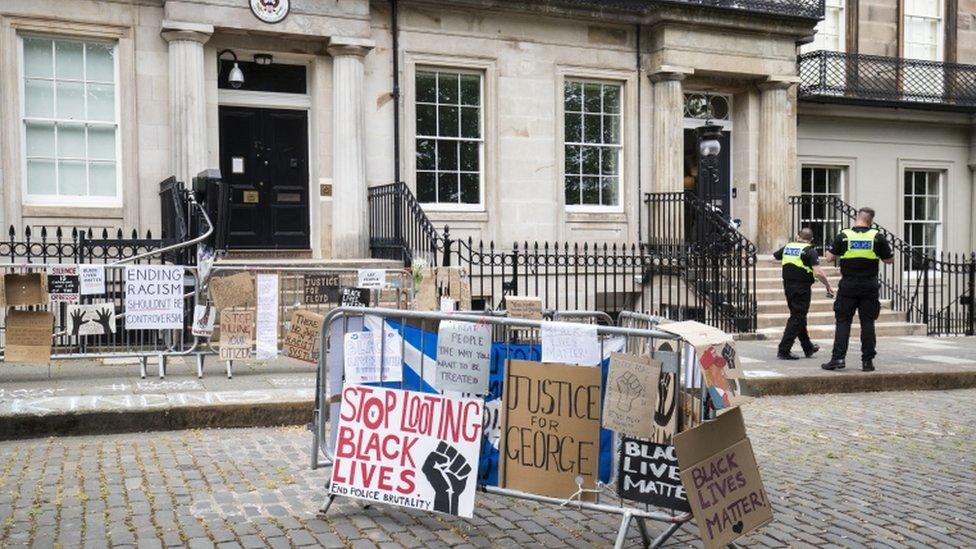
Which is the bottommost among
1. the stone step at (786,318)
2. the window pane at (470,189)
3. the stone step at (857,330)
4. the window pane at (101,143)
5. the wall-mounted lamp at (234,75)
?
the stone step at (857,330)

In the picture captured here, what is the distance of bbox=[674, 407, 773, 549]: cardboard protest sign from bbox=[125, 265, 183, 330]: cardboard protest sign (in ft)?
21.8

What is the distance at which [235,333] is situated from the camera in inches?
384

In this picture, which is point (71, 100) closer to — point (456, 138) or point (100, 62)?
point (100, 62)

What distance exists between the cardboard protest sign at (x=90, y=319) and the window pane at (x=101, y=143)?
17.0 ft

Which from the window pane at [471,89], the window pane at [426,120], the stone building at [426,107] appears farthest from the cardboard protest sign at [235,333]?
the window pane at [471,89]

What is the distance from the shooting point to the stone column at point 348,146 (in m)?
15.1

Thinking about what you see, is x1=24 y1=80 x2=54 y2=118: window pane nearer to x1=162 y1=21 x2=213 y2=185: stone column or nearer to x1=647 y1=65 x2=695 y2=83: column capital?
x1=162 y1=21 x2=213 y2=185: stone column

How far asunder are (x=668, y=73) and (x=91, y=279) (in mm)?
11317

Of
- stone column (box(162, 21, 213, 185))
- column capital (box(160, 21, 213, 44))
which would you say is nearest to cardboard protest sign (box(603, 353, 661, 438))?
stone column (box(162, 21, 213, 185))

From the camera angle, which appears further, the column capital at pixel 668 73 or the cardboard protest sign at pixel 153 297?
the column capital at pixel 668 73

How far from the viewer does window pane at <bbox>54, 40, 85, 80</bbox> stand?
1384cm

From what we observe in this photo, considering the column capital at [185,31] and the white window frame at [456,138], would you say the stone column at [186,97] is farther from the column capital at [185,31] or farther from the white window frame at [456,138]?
the white window frame at [456,138]

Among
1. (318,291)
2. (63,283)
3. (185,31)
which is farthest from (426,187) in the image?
(63,283)

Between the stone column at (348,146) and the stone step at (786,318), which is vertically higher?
the stone column at (348,146)
